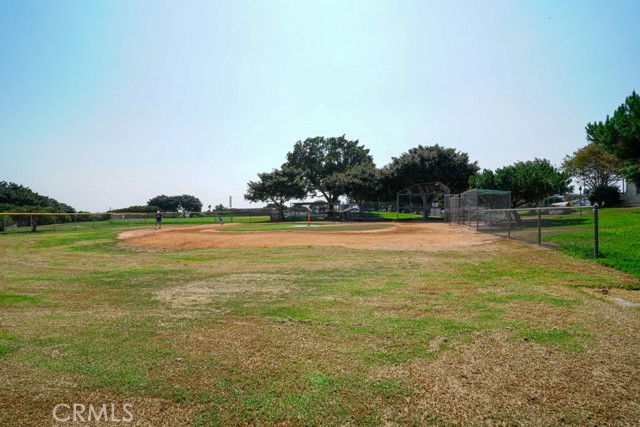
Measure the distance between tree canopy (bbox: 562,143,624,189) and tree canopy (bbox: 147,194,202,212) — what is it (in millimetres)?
91238

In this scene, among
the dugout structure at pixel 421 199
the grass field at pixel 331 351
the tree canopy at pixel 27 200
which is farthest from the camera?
the tree canopy at pixel 27 200

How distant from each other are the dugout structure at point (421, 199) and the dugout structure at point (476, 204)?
36.4ft

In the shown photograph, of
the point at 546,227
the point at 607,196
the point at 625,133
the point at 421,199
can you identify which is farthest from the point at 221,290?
the point at 607,196

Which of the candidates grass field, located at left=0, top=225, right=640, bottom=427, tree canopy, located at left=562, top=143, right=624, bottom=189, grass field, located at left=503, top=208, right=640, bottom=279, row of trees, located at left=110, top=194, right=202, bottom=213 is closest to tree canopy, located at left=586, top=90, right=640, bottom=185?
grass field, located at left=503, top=208, right=640, bottom=279

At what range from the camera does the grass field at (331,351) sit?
2570mm

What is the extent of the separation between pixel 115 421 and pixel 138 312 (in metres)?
2.73

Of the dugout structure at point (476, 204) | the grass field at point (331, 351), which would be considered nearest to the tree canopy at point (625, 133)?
the dugout structure at point (476, 204)

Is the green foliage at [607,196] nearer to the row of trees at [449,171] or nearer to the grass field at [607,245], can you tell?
the row of trees at [449,171]

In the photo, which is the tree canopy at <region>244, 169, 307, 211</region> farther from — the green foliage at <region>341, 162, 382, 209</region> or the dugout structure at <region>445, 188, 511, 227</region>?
the dugout structure at <region>445, 188, 511, 227</region>

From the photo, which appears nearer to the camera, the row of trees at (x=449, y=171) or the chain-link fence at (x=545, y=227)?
the chain-link fence at (x=545, y=227)

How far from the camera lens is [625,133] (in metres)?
18.5

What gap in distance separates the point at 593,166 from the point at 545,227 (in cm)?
4289

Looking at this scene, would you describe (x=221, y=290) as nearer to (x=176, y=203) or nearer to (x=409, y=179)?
(x=409, y=179)

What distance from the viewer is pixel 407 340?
3771 mm
